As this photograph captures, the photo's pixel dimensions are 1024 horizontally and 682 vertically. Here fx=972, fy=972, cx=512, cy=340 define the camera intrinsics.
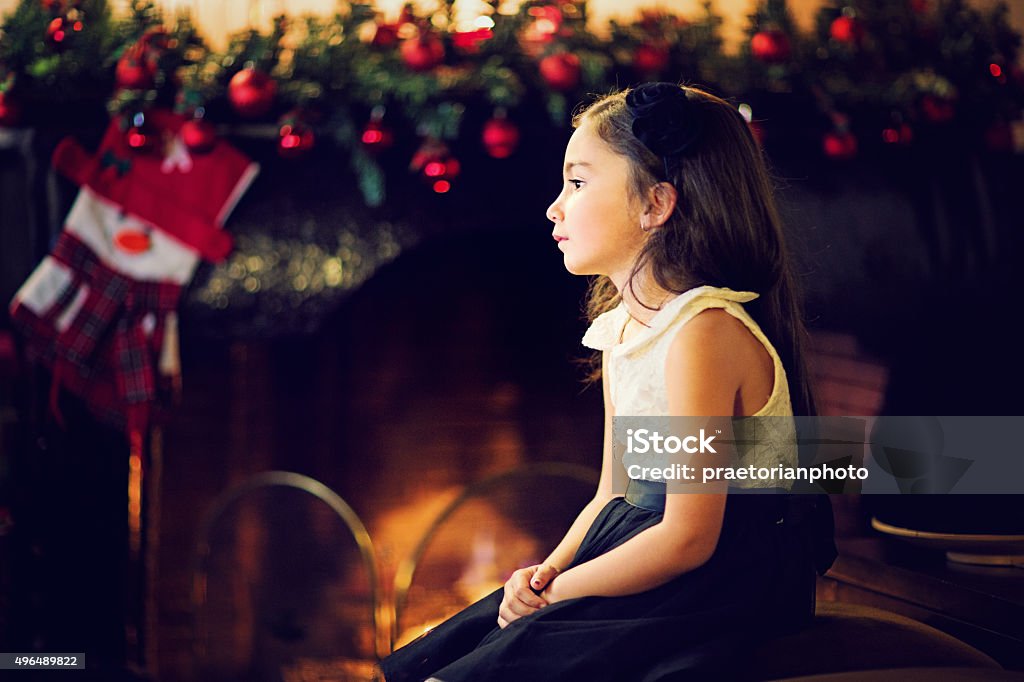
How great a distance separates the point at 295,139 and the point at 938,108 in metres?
1.15

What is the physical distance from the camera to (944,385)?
1.96m

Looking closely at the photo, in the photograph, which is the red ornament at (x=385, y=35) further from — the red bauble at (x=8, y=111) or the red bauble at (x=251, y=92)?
the red bauble at (x=8, y=111)

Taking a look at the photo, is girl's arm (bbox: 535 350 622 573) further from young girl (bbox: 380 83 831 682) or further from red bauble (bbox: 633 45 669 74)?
red bauble (bbox: 633 45 669 74)

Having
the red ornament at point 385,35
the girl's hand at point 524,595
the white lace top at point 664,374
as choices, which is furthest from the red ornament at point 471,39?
the girl's hand at point 524,595

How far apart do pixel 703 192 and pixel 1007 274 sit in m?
1.39

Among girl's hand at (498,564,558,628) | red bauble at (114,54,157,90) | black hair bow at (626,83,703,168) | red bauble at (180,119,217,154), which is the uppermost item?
black hair bow at (626,83,703,168)

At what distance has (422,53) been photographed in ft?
5.20

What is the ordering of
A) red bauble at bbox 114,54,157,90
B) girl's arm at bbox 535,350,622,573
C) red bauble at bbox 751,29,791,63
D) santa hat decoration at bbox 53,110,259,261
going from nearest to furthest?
1. girl's arm at bbox 535,350,622,573
2. red bauble at bbox 114,54,157,90
3. red bauble at bbox 751,29,791,63
4. santa hat decoration at bbox 53,110,259,261

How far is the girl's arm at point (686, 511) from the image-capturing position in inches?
30.6

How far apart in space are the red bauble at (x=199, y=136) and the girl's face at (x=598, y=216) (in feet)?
3.15

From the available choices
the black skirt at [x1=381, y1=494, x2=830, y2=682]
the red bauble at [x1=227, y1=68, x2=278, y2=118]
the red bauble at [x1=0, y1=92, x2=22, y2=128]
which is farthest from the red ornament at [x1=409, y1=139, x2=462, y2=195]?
the black skirt at [x1=381, y1=494, x2=830, y2=682]

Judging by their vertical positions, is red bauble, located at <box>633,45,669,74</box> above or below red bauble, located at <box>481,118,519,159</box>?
above

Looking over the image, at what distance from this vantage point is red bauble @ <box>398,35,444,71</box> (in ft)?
5.20

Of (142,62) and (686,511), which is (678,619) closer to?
(686,511)
